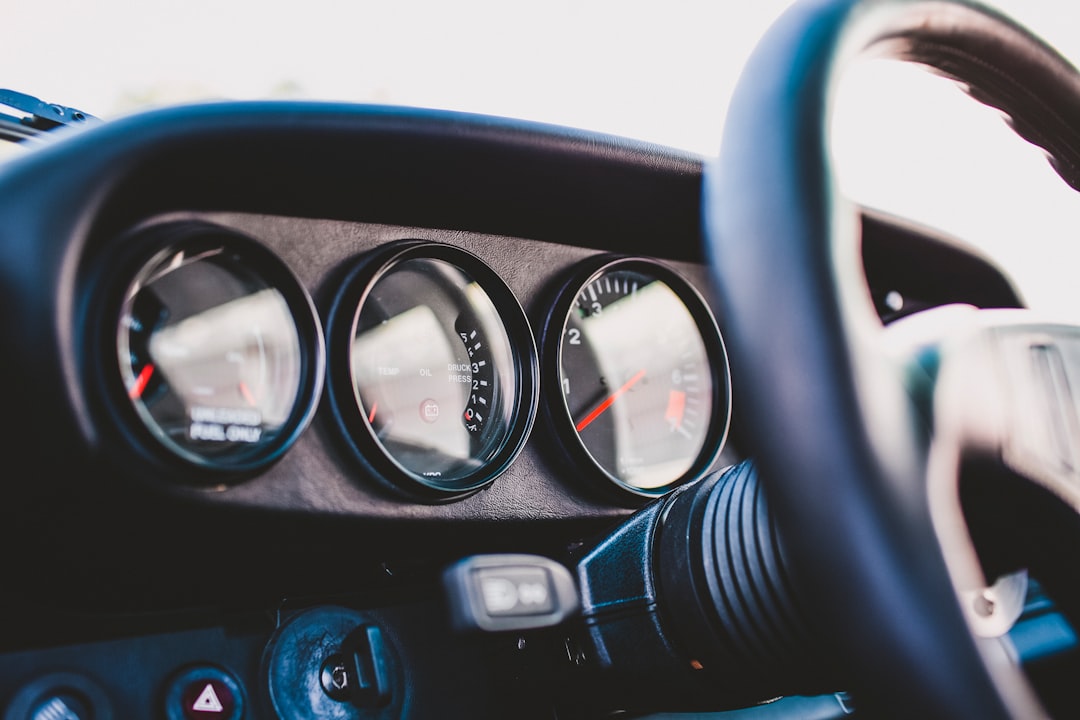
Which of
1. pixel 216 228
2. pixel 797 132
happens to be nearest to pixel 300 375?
pixel 216 228

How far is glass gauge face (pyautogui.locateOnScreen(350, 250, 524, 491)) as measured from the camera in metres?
1.60

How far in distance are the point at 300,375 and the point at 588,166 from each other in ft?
1.83

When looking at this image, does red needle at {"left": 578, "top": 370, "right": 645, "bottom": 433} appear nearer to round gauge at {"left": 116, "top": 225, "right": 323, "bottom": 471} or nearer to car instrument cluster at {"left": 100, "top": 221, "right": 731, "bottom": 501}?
car instrument cluster at {"left": 100, "top": 221, "right": 731, "bottom": 501}

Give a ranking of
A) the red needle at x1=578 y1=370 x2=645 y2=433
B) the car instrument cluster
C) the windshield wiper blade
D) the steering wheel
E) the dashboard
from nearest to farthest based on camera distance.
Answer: the steering wheel < the dashboard < the car instrument cluster < the windshield wiper blade < the red needle at x1=578 y1=370 x2=645 y2=433

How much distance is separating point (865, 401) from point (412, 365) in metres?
1.06

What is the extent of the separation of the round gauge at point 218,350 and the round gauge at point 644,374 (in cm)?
55

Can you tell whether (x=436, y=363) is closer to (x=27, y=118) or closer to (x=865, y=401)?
(x=27, y=118)

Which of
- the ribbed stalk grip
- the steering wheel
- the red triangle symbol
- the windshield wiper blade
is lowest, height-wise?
the red triangle symbol

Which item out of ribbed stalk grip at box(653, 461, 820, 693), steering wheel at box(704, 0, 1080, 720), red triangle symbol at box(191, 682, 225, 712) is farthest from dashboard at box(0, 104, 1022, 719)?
steering wheel at box(704, 0, 1080, 720)

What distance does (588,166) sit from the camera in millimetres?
1628

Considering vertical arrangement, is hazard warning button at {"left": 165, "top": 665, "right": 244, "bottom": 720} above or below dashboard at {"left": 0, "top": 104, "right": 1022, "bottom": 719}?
below

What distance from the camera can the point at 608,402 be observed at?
6.40ft

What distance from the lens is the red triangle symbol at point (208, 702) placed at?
1303 mm

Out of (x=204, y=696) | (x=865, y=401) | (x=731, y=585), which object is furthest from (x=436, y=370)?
(x=865, y=401)
